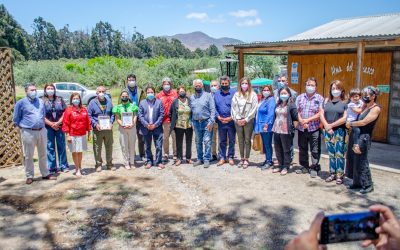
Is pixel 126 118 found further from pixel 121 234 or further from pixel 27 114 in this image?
pixel 121 234

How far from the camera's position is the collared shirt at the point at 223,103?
7965 millimetres

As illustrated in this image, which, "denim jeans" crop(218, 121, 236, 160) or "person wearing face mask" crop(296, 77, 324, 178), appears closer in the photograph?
"person wearing face mask" crop(296, 77, 324, 178)

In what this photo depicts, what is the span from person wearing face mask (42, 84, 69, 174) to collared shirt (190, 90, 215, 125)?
103 inches

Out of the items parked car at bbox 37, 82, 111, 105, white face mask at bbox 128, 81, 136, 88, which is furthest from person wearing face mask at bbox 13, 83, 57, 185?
parked car at bbox 37, 82, 111, 105

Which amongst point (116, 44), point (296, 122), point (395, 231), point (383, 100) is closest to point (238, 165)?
point (296, 122)

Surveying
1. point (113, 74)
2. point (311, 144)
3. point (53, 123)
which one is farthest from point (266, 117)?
A: point (113, 74)

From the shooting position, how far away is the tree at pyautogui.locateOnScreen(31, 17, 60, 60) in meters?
103

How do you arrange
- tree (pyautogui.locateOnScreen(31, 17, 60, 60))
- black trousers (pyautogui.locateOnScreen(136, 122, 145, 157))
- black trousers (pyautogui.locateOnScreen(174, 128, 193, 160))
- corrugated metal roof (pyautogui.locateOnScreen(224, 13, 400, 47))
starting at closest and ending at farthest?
corrugated metal roof (pyautogui.locateOnScreen(224, 13, 400, 47)), black trousers (pyautogui.locateOnScreen(174, 128, 193, 160)), black trousers (pyautogui.locateOnScreen(136, 122, 145, 157)), tree (pyautogui.locateOnScreen(31, 17, 60, 60))

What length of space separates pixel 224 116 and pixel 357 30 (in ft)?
15.2

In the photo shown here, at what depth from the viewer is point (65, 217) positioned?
5.52 metres

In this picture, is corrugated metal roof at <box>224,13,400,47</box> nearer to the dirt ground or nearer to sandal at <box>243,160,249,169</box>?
the dirt ground

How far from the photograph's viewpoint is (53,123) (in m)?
7.43

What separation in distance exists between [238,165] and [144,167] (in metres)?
2.00

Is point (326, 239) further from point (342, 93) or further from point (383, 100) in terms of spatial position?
point (383, 100)
